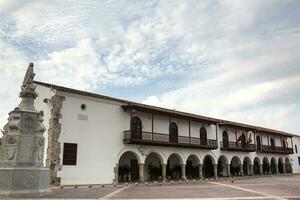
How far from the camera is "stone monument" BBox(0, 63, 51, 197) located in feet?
36.9

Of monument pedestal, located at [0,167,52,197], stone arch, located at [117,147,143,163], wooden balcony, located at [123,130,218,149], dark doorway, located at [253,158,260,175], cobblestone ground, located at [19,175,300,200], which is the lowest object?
cobblestone ground, located at [19,175,300,200]

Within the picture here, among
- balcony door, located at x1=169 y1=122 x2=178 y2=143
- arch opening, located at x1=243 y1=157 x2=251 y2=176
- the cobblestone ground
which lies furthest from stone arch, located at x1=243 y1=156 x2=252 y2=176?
the cobblestone ground

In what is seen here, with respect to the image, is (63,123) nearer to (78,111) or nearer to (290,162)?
(78,111)

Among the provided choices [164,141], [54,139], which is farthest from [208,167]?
[54,139]

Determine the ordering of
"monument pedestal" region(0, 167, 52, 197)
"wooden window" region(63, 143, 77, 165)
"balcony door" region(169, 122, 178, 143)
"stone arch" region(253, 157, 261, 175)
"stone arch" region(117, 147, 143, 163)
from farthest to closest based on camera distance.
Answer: "stone arch" region(253, 157, 261, 175)
"balcony door" region(169, 122, 178, 143)
"stone arch" region(117, 147, 143, 163)
"wooden window" region(63, 143, 77, 165)
"monument pedestal" region(0, 167, 52, 197)

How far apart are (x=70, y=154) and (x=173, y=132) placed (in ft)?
33.2

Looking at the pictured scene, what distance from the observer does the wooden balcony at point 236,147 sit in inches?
1287

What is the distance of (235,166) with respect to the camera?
36.4 metres

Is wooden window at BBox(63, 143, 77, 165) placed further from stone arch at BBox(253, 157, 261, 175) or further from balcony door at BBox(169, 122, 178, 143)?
stone arch at BBox(253, 157, 261, 175)

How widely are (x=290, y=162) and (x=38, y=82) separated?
36.4 metres

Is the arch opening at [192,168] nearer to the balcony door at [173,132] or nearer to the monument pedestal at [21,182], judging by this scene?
the balcony door at [173,132]

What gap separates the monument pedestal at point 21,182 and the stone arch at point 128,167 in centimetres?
1345

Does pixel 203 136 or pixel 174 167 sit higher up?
pixel 203 136

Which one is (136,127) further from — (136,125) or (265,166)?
(265,166)
